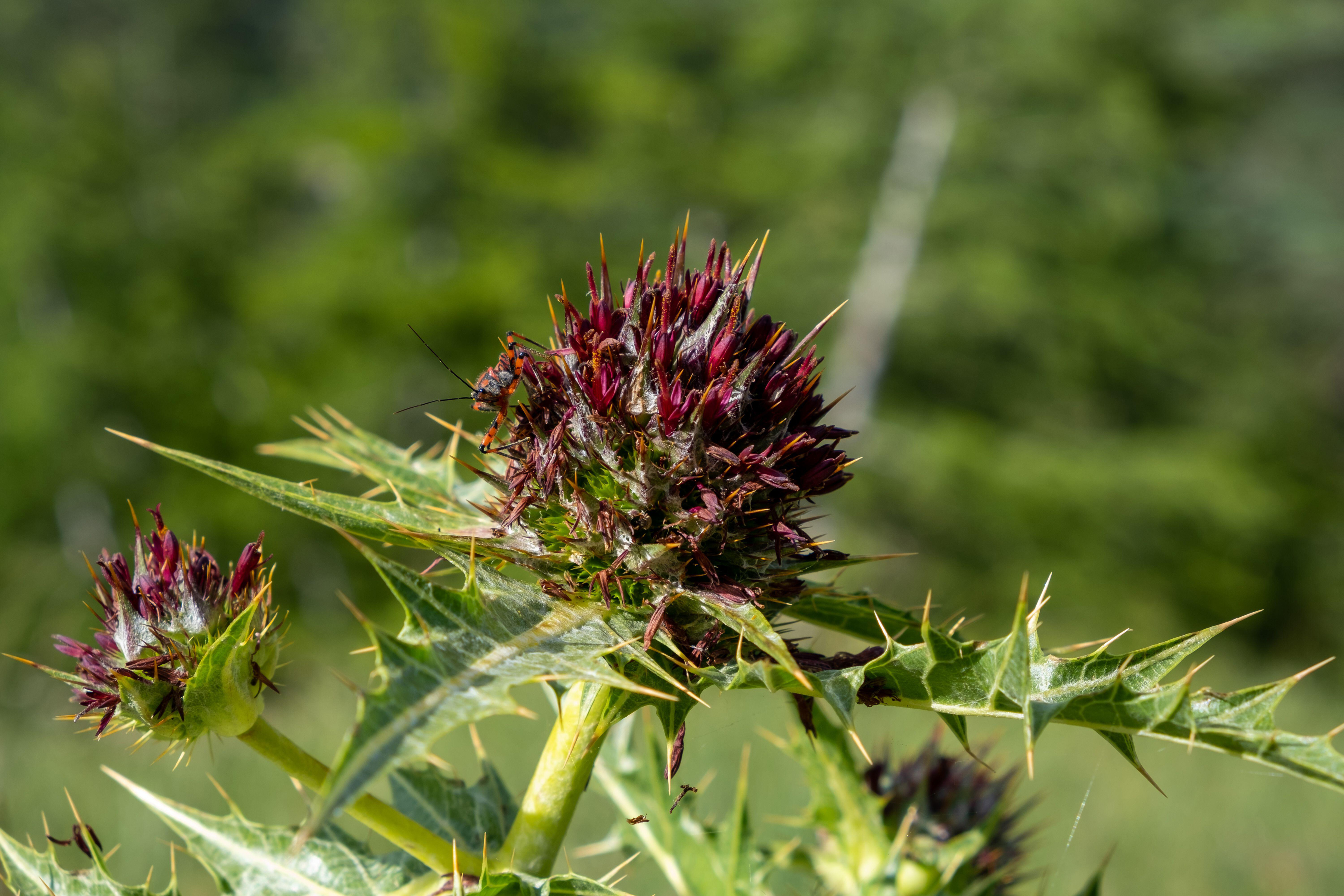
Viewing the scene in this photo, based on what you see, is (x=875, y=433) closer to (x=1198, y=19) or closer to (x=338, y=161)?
(x=1198, y=19)

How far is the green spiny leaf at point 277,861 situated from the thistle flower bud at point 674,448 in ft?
2.51

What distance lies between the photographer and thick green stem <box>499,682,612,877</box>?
1.93 m

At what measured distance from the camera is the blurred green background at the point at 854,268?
22984 millimetres

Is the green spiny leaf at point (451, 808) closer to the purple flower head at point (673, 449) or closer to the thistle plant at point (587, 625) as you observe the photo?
the thistle plant at point (587, 625)

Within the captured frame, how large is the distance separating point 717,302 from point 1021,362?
26.0m

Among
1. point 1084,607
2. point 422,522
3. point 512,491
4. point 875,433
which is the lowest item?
point 1084,607

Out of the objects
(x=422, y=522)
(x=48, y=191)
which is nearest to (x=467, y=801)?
(x=422, y=522)

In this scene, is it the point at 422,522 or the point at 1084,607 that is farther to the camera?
the point at 1084,607

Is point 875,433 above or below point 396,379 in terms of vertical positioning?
above

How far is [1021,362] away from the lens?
26031 millimetres

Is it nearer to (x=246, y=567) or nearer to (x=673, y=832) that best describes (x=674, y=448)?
(x=246, y=567)

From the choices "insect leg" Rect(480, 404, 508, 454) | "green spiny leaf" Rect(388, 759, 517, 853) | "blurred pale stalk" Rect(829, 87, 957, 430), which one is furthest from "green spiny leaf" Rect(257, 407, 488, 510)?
"blurred pale stalk" Rect(829, 87, 957, 430)

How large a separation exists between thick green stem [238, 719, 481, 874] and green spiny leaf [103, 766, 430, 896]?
10cm

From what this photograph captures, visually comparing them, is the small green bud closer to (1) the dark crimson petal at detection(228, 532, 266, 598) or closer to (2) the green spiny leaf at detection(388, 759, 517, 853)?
(2) the green spiny leaf at detection(388, 759, 517, 853)
